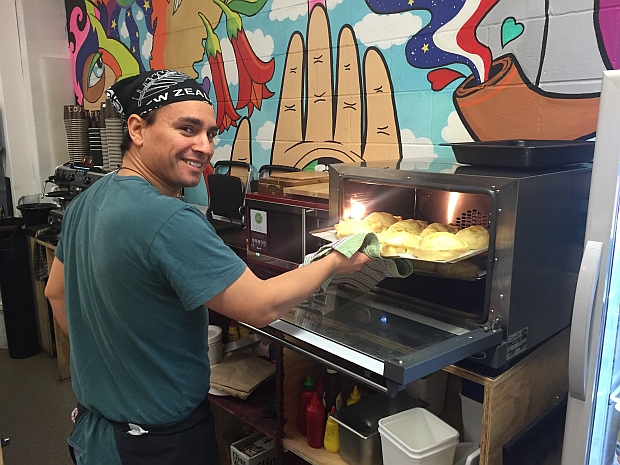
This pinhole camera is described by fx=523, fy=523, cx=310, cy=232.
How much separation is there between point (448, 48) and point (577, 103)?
0.50m

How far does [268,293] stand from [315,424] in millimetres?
736

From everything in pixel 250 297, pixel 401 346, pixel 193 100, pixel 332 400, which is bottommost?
pixel 332 400

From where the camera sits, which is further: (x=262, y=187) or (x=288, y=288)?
(x=262, y=187)

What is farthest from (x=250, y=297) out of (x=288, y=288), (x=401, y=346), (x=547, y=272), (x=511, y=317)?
(x=547, y=272)

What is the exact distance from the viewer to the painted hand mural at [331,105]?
2.13 m

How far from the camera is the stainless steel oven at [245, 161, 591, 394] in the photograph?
1.12 meters

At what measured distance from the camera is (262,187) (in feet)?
6.53

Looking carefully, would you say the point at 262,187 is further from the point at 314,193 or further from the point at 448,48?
the point at 448,48

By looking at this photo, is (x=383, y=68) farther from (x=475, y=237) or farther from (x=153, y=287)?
(x=153, y=287)

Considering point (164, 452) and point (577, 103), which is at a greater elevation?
point (577, 103)

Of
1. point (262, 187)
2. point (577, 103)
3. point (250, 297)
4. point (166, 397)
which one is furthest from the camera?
point (262, 187)

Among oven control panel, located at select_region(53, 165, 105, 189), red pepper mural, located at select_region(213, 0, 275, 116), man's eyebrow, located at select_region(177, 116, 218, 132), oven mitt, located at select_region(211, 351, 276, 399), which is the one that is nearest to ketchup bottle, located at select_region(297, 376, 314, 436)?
oven mitt, located at select_region(211, 351, 276, 399)

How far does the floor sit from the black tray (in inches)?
90.4

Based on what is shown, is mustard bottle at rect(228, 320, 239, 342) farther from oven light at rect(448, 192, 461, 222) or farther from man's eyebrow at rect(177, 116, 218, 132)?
man's eyebrow at rect(177, 116, 218, 132)
